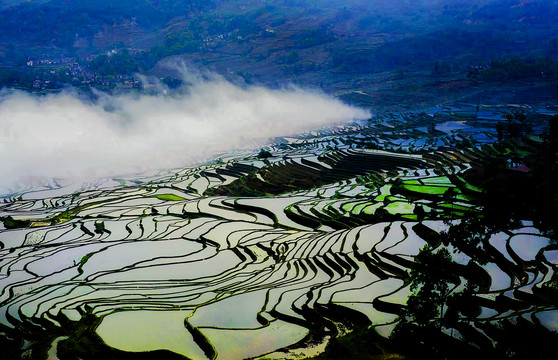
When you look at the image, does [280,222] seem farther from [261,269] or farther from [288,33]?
[288,33]

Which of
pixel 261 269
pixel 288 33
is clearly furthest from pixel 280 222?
pixel 288 33

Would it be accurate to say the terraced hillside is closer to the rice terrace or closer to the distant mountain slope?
the rice terrace

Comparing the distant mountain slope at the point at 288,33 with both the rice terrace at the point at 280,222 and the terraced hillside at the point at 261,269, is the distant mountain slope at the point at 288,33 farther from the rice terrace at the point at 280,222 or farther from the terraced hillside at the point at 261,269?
the terraced hillside at the point at 261,269

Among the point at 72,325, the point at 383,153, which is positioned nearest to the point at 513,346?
the point at 72,325

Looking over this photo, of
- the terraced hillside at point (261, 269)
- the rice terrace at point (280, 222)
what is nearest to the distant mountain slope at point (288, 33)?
the rice terrace at point (280, 222)

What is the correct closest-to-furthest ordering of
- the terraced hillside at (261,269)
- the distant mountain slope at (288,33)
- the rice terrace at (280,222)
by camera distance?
the terraced hillside at (261,269)
the rice terrace at (280,222)
the distant mountain slope at (288,33)
